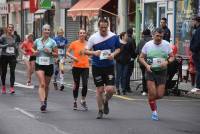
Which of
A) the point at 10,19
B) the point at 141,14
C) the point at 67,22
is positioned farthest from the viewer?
the point at 10,19

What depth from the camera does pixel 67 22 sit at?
1670 inches

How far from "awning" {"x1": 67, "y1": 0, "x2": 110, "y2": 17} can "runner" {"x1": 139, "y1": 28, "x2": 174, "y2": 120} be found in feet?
68.7

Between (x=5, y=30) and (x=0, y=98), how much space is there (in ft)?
7.73

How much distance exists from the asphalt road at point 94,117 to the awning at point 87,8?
1641 cm

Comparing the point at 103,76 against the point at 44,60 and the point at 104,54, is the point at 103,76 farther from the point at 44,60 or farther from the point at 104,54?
the point at 44,60

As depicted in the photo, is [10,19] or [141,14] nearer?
[141,14]

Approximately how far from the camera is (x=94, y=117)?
1326 cm

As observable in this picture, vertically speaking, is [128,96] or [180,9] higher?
[180,9]

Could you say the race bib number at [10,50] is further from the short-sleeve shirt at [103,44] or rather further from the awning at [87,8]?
the awning at [87,8]

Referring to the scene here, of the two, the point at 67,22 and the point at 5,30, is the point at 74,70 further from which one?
the point at 67,22

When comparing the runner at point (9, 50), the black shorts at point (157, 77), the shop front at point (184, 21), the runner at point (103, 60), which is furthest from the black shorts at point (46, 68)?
the shop front at point (184, 21)

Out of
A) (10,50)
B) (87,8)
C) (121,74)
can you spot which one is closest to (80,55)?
(10,50)

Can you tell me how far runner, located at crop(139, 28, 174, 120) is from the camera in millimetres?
12945

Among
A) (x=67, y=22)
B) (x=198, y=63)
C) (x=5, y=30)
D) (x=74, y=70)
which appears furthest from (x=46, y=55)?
(x=67, y=22)
